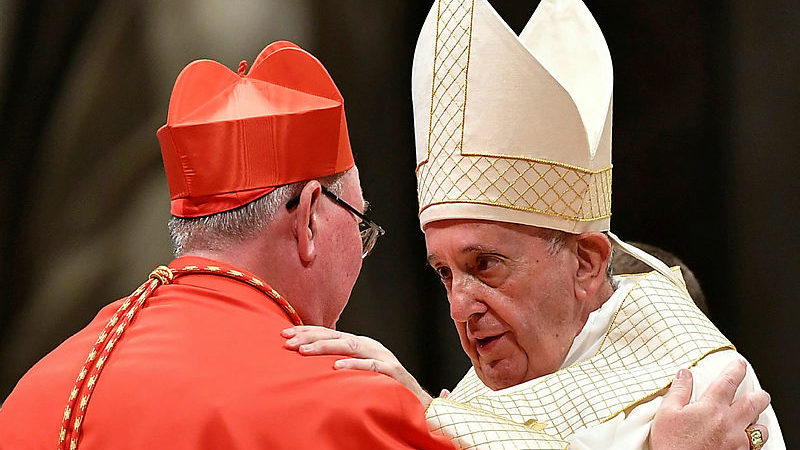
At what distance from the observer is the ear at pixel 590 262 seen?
2.53 meters

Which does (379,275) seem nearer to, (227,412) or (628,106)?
(628,106)

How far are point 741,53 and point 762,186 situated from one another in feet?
1.81

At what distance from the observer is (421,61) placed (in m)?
2.66

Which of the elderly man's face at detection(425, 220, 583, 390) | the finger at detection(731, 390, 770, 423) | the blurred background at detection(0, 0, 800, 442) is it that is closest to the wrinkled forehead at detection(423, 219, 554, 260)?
the elderly man's face at detection(425, 220, 583, 390)

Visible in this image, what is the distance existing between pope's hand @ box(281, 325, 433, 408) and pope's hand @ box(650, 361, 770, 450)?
51cm

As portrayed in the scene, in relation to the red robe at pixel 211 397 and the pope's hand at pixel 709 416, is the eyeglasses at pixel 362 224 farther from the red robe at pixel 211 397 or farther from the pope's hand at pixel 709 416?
the pope's hand at pixel 709 416

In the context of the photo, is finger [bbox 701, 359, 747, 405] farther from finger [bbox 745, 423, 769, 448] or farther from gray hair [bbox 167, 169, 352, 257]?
gray hair [bbox 167, 169, 352, 257]

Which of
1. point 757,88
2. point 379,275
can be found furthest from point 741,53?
point 379,275

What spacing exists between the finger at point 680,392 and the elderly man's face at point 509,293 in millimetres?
313

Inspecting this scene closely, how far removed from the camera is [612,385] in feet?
7.86

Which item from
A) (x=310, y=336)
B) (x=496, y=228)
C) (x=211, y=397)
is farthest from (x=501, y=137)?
(x=211, y=397)

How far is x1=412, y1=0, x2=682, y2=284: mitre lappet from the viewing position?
97.9 inches

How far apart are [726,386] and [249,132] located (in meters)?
1.20

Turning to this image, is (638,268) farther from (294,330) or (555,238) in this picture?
(294,330)
